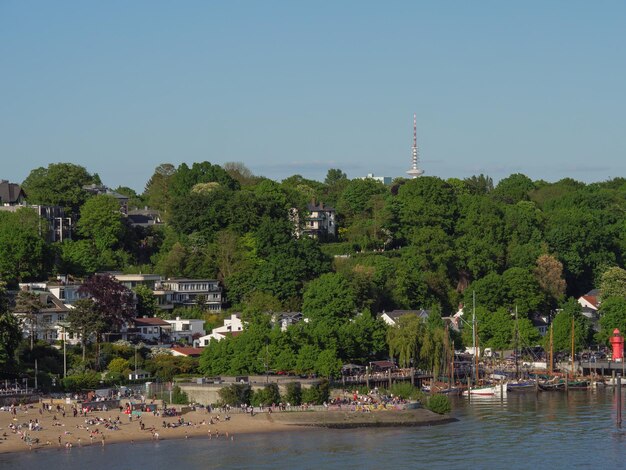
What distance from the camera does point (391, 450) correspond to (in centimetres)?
7725

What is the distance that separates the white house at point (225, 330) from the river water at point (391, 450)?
2763 cm

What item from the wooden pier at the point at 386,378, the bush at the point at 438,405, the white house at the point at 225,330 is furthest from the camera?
the white house at the point at 225,330

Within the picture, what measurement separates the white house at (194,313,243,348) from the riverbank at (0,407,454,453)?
23827 millimetres

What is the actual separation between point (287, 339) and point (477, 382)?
14712mm

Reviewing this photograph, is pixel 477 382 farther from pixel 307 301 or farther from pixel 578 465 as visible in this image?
pixel 578 465

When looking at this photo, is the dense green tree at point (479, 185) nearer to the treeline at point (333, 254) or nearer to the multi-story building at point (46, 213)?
the treeline at point (333, 254)

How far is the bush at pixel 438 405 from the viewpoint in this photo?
3497 inches

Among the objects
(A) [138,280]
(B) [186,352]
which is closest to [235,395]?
(B) [186,352]

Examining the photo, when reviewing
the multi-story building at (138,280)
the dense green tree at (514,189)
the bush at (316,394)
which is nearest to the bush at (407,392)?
the bush at (316,394)

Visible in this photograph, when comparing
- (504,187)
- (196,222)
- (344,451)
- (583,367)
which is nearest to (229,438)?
(344,451)

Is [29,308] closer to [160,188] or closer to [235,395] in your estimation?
[235,395]

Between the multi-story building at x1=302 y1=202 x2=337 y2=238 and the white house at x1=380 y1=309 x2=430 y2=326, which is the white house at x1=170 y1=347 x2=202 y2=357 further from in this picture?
the multi-story building at x1=302 y1=202 x2=337 y2=238

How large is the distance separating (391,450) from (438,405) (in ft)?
40.0

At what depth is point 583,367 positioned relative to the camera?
11512cm
